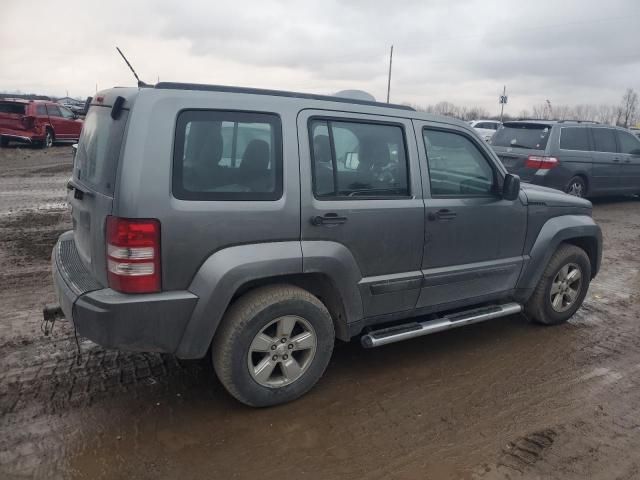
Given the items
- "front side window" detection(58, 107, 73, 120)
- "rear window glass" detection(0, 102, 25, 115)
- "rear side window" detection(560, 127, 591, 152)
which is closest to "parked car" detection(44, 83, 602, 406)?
"rear side window" detection(560, 127, 591, 152)

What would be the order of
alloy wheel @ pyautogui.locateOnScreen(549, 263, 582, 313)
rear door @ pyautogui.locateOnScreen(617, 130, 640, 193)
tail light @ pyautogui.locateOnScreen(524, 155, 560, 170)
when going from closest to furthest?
alloy wheel @ pyautogui.locateOnScreen(549, 263, 582, 313)
tail light @ pyautogui.locateOnScreen(524, 155, 560, 170)
rear door @ pyautogui.locateOnScreen(617, 130, 640, 193)

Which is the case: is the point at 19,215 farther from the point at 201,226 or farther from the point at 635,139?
the point at 635,139

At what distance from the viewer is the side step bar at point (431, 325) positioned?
3621mm

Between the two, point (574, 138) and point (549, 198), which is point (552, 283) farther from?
point (574, 138)

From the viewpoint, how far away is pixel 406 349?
170 inches

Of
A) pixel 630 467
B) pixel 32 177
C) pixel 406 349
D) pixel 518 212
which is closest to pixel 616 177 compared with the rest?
pixel 518 212

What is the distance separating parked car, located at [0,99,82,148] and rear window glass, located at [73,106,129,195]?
16514 millimetres

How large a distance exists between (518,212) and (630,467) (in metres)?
2.05

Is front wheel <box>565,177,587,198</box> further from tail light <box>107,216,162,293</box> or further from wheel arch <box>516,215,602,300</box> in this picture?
tail light <box>107,216,162,293</box>

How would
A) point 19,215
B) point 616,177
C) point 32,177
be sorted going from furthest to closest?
point 32,177 < point 616,177 < point 19,215

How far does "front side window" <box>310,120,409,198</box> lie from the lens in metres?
3.35

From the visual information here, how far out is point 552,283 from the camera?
4688mm

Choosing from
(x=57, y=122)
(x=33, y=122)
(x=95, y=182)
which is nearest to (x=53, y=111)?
(x=57, y=122)

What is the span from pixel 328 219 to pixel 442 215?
996 millimetres
